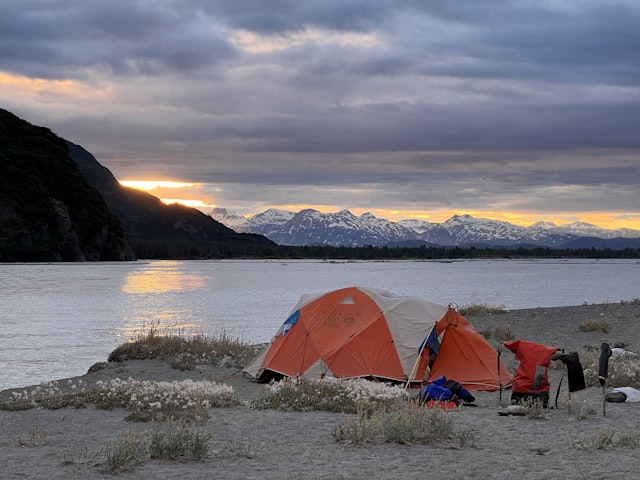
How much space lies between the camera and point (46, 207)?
5271 inches

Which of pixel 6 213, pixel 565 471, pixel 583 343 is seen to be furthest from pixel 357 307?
pixel 6 213

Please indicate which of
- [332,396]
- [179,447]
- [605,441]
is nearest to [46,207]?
[332,396]

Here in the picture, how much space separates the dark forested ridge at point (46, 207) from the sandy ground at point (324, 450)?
124 m

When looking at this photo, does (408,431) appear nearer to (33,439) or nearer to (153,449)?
(153,449)

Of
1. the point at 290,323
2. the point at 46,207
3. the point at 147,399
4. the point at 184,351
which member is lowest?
the point at 184,351

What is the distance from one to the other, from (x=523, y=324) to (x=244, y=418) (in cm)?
2074

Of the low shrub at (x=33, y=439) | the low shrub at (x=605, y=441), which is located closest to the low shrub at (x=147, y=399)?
the low shrub at (x=33, y=439)

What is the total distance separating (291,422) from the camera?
1300 cm

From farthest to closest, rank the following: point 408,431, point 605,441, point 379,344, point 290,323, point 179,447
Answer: point 290,323, point 379,344, point 408,431, point 605,441, point 179,447

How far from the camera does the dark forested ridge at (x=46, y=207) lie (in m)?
132

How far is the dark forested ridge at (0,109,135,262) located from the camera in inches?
5217

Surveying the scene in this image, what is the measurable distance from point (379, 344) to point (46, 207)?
125 meters

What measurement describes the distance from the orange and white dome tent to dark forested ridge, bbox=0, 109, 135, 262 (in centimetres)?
11968

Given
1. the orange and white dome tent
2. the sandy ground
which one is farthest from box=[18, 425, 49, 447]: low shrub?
the orange and white dome tent
